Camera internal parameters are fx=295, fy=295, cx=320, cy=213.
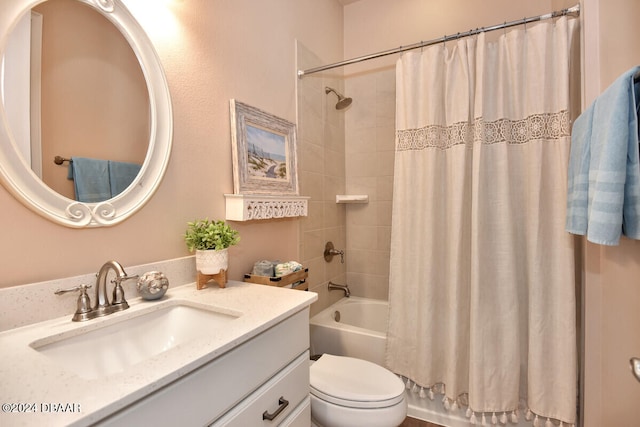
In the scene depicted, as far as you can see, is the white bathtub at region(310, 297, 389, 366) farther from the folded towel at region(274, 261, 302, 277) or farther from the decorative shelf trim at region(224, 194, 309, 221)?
the decorative shelf trim at region(224, 194, 309, 221)

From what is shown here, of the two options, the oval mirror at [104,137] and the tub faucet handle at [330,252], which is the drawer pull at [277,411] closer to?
the oval mirror at [104,137]

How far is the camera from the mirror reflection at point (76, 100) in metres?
0.79

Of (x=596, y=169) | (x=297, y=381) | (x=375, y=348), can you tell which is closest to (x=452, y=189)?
(x=596, y=169)

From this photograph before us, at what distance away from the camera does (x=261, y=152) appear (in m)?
1.53

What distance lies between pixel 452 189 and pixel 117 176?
153 centimetres

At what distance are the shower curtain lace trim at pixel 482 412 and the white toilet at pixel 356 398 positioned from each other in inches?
18.4

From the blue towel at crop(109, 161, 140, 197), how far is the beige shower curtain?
1320 millimetres

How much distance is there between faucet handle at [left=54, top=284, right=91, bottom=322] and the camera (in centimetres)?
81

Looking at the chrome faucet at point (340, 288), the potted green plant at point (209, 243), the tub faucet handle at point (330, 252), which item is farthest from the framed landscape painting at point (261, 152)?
the chrome faucet at point (340, 288)

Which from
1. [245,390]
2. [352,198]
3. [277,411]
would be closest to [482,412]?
[277,411]

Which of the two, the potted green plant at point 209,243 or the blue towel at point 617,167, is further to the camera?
the potted green plant at point 209,243

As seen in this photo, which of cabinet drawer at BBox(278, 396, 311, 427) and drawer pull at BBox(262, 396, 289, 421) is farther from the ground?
drawer pull at BBox(262, 396, 289, 421)

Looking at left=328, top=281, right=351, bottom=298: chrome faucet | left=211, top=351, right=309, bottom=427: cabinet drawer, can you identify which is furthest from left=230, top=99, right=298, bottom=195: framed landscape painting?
left=328, top=281, right=351, bottom=298: chrome faucet

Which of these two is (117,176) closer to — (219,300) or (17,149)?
(17,149)
